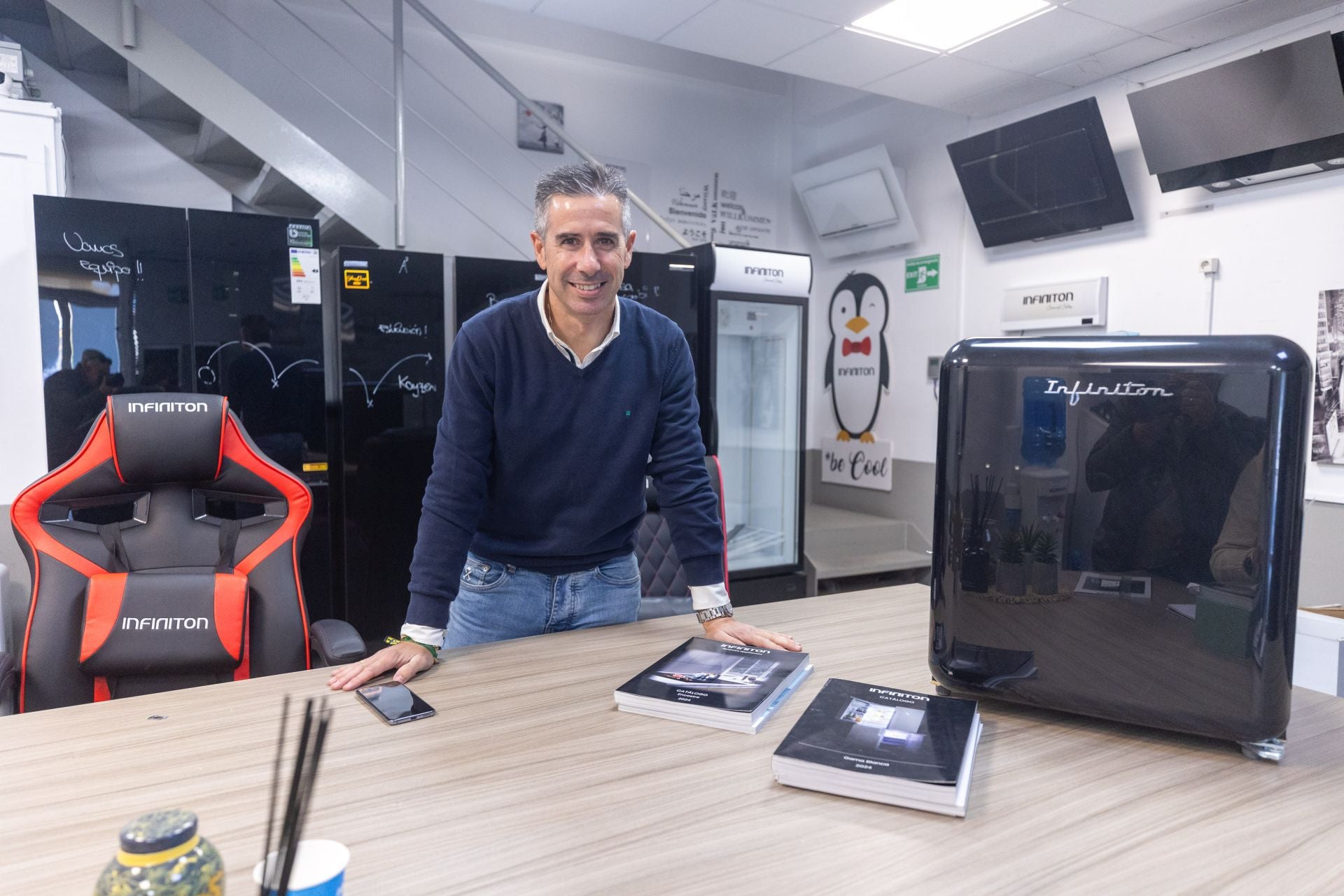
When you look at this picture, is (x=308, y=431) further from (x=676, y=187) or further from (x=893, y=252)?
(x=893, y=252)

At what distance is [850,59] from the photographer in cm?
336

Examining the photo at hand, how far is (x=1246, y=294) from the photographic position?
304 cm

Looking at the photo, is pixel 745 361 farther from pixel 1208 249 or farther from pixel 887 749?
pixel 887 749

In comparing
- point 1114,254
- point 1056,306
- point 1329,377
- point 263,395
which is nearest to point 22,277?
point 263,395

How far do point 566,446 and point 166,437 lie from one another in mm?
801

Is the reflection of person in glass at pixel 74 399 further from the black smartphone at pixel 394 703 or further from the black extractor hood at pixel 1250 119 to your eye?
the black extractor hood at pixel 1250 119

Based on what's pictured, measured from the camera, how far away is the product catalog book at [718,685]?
3.38ft

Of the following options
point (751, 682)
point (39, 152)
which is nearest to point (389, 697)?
point (751, 682)

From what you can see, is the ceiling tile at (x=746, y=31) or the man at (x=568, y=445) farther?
the ceiling tile at (x=746, y=31)

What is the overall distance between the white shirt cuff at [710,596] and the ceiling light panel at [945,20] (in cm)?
236

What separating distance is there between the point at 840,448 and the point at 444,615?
152 inches

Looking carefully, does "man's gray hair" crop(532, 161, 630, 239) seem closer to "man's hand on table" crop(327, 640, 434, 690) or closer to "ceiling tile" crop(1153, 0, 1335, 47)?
"man's hand on table" crop(327, 640, 434, 690)

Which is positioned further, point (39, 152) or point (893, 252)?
point (893, 252)

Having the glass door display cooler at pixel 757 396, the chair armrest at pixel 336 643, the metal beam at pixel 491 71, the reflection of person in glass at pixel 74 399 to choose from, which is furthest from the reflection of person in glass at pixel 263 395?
the glass door display cooler at pixel 757 396
